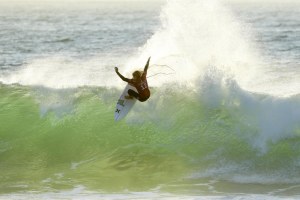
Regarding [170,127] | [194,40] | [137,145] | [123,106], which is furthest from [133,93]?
[194,40]

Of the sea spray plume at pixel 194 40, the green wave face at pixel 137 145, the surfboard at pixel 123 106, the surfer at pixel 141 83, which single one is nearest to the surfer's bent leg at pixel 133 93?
the surfer at pixel 141 83

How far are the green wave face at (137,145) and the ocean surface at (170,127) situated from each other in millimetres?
27

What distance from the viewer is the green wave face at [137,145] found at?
586 inches

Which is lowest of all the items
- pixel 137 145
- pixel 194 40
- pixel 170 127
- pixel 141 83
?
pixel 137 145

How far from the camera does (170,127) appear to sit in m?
17.4

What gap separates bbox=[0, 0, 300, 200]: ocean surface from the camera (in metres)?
14.5

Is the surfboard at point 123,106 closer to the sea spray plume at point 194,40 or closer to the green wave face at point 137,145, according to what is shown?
the green wave face at point 137,145

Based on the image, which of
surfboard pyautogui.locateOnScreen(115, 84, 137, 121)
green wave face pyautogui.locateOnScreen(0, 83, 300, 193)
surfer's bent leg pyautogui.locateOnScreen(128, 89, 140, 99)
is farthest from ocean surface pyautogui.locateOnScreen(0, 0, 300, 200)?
surfer's bent leg pyautogui.locateOnScreen(128, 89, 140, 99)

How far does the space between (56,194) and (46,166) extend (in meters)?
2.58

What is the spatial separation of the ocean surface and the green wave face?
0.03 metres

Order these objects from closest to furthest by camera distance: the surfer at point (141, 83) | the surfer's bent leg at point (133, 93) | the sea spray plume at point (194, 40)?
the surfer at point (141, 83) < the surfer's bent leg at point (133, 93) < the sea spray plume at point (194, 40)

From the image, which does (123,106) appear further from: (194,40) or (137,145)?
(194,40)

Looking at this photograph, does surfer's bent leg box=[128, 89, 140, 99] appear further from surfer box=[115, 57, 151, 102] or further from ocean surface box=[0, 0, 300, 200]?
ocean surface box=[0, 0, 300, 200]

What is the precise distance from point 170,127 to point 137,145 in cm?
102
